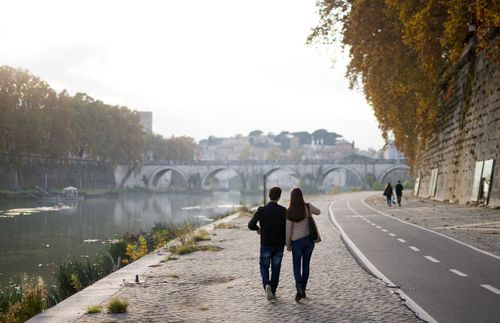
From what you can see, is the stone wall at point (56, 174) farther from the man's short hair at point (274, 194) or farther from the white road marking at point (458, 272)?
the man's short hair at point (274, 194)

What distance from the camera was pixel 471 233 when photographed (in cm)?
1773

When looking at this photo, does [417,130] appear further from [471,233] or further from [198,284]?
[198,284]

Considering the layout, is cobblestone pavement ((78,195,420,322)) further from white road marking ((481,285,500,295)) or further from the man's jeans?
white road marking ((481,285,500,295))

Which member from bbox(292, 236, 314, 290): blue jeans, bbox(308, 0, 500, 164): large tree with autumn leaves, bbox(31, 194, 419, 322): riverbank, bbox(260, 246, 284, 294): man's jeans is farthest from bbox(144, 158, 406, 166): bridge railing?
bbox(260, 246, 284, 294): man's jeans

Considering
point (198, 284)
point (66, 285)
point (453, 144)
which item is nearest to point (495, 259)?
point (198, 284)

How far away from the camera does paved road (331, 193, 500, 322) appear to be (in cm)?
787

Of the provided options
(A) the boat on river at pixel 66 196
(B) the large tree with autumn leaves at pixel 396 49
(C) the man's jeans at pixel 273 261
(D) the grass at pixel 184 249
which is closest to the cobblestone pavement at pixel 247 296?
(C) the man's jeans at pixel 273 261

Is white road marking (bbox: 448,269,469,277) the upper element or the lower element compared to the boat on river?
upper

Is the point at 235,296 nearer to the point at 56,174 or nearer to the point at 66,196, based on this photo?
the point at 66,196

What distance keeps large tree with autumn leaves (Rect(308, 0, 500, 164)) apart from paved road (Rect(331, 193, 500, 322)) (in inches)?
260

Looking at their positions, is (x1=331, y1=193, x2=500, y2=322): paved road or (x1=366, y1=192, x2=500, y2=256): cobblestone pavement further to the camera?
(x1=366, y1=192, x2=500, y2=256): cobblestone pavement

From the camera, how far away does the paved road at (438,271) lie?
25.8ft

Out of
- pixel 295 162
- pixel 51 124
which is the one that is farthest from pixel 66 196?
pixel 295 162

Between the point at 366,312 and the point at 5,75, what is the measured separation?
223 ft
